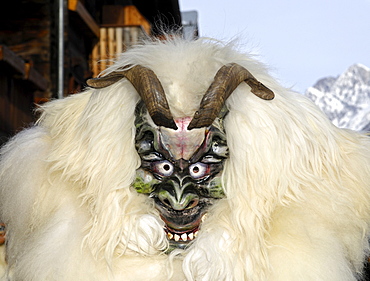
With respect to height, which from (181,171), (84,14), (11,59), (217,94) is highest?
(217,94)

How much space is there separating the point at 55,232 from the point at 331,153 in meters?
0.90

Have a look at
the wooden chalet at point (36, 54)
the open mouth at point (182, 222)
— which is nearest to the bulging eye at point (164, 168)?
the open mouth at point (182, 222)

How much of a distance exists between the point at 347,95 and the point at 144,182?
28.1 ft

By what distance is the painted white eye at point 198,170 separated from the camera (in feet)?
5.76

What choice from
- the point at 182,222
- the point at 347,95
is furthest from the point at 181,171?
the point at 347,95

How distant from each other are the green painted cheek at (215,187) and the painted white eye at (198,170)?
0.13 ft

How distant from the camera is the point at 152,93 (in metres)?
1.69

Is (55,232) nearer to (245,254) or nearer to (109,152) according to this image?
(109,152)

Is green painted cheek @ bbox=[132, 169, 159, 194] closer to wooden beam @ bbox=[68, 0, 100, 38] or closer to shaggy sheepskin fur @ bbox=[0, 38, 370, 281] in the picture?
shaggy sheepskin fur @ bbox=[0, 38, 370, 281]

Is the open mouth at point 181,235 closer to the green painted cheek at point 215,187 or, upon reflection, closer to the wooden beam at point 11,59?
the green painted cheek at point 215,187

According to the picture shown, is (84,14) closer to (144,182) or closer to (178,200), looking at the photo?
(144,182)

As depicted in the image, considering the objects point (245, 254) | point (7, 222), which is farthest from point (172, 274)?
point (7, 222)

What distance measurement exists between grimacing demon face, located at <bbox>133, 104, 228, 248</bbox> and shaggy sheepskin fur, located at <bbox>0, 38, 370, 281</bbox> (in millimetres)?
29

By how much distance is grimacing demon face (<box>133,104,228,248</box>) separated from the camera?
5.72 feet
